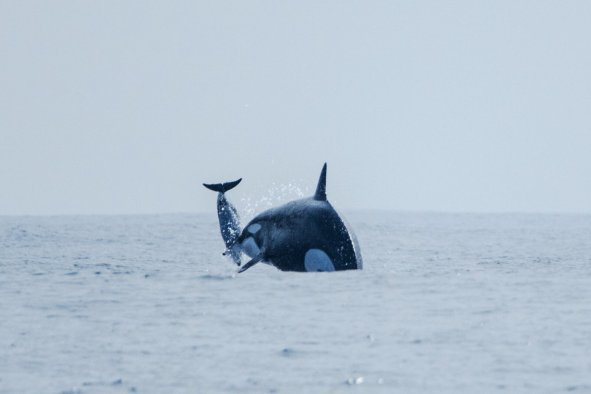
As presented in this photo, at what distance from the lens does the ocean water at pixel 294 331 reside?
11281 millimetres

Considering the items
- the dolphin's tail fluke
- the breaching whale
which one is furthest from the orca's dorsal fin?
the dolphin's tail fluke

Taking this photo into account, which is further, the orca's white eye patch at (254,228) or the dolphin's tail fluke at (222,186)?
the dolphin's tail fluke at (222,186)

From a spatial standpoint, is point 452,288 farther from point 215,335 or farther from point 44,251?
point 44,251

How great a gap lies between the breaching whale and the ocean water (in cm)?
40

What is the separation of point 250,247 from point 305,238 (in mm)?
3017

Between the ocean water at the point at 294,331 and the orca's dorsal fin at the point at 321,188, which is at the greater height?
the orca's dorsal fin at the point at 321,188

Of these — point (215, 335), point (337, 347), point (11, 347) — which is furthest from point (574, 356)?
point (11, 347)

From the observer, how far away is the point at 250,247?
1046 inches

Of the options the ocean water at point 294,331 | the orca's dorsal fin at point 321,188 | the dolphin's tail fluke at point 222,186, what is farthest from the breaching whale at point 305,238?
the dolphin's tail fluke at point 222,186

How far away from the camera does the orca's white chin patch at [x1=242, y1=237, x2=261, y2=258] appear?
86.1ft

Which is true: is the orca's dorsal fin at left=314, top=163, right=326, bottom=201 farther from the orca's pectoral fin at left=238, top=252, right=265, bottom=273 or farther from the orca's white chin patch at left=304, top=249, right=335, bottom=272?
the orca's pectoral fin at left=238, top=252, right=265, bottom=273

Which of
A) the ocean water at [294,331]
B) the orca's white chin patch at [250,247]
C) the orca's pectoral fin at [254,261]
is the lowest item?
the ocean water at [294,331]

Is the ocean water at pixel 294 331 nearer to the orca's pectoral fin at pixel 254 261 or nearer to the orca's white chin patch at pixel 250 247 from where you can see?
the orca's pectoral fin at pixel 254 261

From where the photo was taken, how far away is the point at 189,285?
22.0 metres
